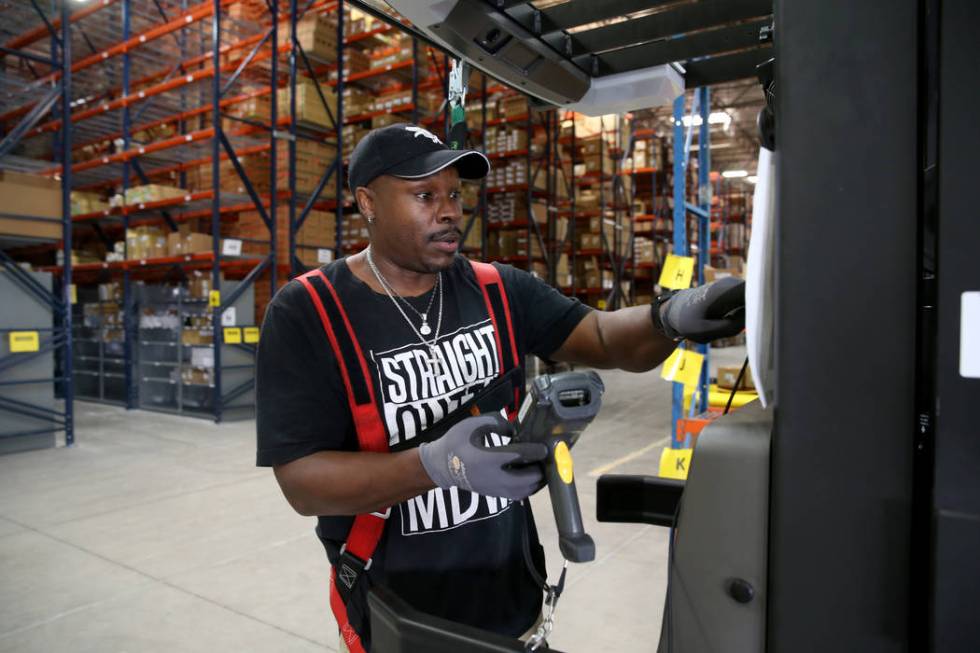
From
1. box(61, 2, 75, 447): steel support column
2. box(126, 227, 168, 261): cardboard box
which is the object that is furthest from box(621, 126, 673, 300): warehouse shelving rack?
box(61, 2, 75, 447): steel support column

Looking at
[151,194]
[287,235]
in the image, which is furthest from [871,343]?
[151,194]

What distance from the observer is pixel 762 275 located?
69 cm

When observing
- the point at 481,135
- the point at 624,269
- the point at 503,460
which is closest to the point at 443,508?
the point at 503,460

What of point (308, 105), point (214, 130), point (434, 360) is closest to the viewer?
point (434, 360)

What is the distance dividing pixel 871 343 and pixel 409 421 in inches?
37.2

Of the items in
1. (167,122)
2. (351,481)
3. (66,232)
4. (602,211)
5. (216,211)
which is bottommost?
(351,481)

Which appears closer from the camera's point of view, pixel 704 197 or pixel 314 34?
pixel 704 197

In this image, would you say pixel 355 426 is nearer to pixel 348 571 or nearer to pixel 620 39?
pixel 348 571

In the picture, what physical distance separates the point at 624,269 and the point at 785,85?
15212 mm

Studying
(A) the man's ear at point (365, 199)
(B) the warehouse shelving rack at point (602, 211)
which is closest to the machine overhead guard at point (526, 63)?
(A) the man's ear at point (365, 199)

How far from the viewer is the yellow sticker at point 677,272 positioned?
357cm

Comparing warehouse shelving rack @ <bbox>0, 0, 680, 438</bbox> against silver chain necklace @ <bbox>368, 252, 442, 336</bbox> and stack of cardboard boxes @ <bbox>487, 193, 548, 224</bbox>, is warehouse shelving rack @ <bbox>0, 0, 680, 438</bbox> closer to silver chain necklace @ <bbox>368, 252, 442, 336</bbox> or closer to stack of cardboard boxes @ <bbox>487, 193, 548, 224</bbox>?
stack of cardboard boxes @ <bbox>487, 193, 548, 224</bbox>

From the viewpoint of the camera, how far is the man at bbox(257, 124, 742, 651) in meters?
1.22

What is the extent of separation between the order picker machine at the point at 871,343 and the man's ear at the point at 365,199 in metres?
1.08
